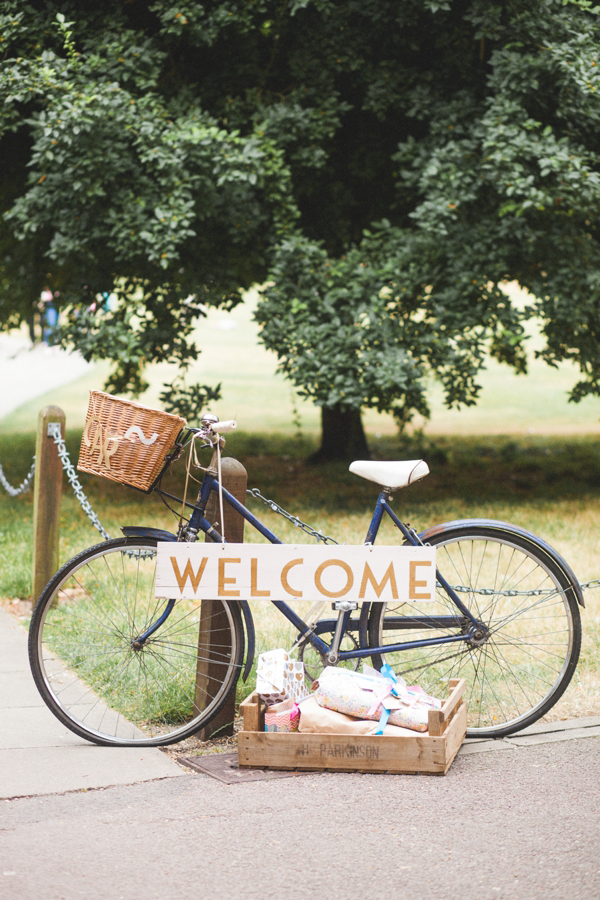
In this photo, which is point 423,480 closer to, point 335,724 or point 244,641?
point 244,641

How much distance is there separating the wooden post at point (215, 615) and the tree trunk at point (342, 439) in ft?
31.1

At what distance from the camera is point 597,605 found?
21.3 ft

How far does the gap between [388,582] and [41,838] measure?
5.01 ft

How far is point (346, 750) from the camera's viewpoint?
398cm

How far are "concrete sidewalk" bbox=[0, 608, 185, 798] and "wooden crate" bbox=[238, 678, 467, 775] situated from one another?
0.99 ft

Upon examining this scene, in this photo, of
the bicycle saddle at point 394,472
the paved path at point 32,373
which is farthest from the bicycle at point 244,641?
the paved path at point 32,373

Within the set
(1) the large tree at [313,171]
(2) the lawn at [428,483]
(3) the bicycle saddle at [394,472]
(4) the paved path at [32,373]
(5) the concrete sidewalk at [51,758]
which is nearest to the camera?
(5) the concrete sidewalk at [51,758]

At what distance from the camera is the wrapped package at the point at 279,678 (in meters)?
4.11

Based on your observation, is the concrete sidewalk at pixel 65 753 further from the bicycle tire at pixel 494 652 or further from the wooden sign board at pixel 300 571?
the wooden sign board at pixel 300 571

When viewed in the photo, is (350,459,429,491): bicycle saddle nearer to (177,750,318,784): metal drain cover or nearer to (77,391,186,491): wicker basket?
(77,391,186,491): wicker basket

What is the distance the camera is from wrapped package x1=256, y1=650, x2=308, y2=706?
4105 millimetres

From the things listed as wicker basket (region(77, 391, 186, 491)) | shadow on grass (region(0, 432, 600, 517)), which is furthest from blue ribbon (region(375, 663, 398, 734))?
shadow on grass (region(0, 432, 600, 517))

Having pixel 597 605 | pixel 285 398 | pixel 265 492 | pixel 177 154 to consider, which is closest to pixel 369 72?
pixel 177 154

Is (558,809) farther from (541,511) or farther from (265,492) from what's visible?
(265,492)
